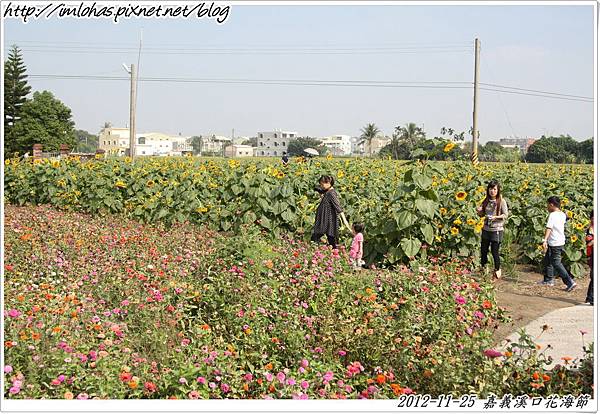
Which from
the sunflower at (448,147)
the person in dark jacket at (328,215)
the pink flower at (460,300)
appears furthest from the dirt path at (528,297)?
the person in dark jacket at (328,215)

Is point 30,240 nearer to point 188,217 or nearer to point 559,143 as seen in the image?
point 188,217

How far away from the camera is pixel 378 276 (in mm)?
7184

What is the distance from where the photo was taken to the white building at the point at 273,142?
5049 inches

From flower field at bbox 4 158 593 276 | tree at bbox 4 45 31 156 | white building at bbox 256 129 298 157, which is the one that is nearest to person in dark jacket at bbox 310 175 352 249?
flower field at bbox 4 158 593 276

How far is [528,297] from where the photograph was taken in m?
7.81

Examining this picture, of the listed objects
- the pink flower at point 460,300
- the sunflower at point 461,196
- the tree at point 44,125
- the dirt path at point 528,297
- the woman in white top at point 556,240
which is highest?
the tree at point 44,125

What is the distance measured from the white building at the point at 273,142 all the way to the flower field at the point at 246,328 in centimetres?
11754

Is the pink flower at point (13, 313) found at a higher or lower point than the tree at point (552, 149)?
lower

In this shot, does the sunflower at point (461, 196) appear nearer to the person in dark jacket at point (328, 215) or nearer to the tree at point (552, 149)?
the person in dark jacket at point (328, 215)

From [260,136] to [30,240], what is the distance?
132 m

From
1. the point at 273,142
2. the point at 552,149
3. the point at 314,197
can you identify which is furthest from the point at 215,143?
the point at 314,197

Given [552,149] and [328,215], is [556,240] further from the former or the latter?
[552,149]

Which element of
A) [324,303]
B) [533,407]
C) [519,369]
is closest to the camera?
[533,407]

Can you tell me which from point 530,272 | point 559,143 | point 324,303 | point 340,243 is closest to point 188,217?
point 340,243
